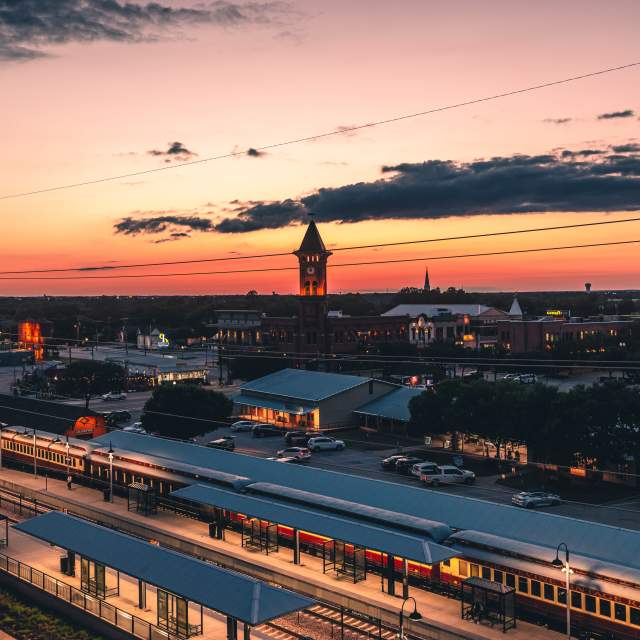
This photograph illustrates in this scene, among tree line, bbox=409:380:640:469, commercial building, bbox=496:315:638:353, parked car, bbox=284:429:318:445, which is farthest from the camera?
commercial building, bbox=496:315:638:353

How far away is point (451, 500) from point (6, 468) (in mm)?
39911

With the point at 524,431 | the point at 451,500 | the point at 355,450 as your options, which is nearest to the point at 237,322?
the point at 355,450

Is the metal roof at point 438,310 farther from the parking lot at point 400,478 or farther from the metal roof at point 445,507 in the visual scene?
the metal roof at point 445,507

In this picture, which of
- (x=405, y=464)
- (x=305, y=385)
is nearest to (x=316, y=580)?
(x=405, y=464)

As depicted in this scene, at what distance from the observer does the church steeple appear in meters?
114

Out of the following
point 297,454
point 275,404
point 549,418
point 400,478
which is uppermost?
point 549,418

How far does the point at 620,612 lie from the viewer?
24812 millimetres

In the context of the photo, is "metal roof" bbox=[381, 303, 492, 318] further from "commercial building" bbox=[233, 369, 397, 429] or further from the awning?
"commercial building" bbox=[233, 369, 397, 429]

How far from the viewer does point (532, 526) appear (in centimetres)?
3025

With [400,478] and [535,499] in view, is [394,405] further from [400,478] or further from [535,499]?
[535,499]

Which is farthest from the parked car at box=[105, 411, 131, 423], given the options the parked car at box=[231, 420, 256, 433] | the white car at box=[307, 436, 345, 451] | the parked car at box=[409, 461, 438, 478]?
the parked car at box=[409, 461, 438, 478]

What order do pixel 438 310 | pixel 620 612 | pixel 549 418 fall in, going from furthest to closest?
1. pixel 438 310
2. pixel 549 418
3. pixel 620 612

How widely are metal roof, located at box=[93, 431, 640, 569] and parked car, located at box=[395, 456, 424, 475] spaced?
44.2ft

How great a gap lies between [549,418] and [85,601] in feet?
103
